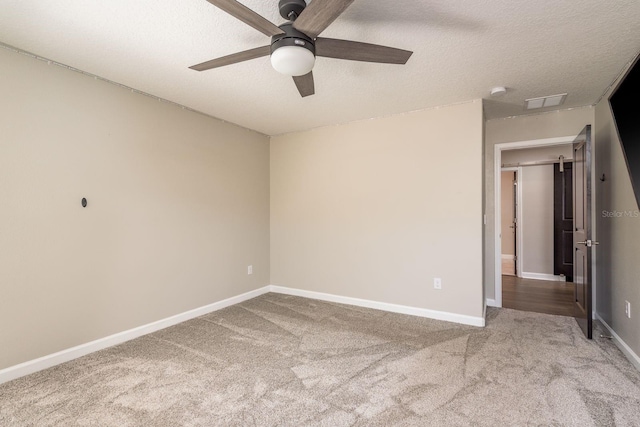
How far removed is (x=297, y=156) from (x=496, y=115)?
259 centimetres

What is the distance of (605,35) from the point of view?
6.54 ft

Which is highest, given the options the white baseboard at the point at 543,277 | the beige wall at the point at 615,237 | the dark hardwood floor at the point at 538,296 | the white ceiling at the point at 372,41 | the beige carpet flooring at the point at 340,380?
the white ceiling at the point at 372,41

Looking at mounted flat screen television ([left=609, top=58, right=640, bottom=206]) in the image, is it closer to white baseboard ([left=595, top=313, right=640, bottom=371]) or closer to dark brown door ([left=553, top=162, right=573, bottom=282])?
white baseboard ([left=595, top=313, right=640, bottom=371])

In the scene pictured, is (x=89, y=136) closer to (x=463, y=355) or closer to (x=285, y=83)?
(x=285, y=83)

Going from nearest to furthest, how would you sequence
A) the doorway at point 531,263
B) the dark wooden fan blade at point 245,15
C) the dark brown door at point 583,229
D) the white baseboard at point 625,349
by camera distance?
the dark wooden fan blade at point 245,15
the white baseboard at point 625,349
the dark brown door at point 583,229
the doorway at point 531,263

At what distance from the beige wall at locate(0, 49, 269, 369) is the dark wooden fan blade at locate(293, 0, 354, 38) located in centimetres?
214

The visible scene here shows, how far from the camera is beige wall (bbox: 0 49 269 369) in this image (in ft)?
7.21

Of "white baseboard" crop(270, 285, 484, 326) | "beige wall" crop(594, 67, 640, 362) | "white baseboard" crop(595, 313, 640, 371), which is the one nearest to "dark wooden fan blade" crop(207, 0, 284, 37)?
"beige wall" crop(594, 67, 640, 362)

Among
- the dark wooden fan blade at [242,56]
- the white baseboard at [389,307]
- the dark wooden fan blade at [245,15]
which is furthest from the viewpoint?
the white baseboard at [389,307]

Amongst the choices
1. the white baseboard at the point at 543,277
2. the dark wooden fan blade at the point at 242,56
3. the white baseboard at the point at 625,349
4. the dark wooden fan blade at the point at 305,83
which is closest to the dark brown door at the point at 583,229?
the white baseboard at the point at 625,349

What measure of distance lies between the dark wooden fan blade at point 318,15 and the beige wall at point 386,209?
7.50 feet

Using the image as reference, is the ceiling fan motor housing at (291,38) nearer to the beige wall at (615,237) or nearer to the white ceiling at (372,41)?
the white ceiling at (372,41)

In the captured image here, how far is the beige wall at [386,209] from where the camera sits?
10.7ft

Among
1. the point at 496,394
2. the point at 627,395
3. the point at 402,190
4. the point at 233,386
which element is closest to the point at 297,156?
the point at 402,190
